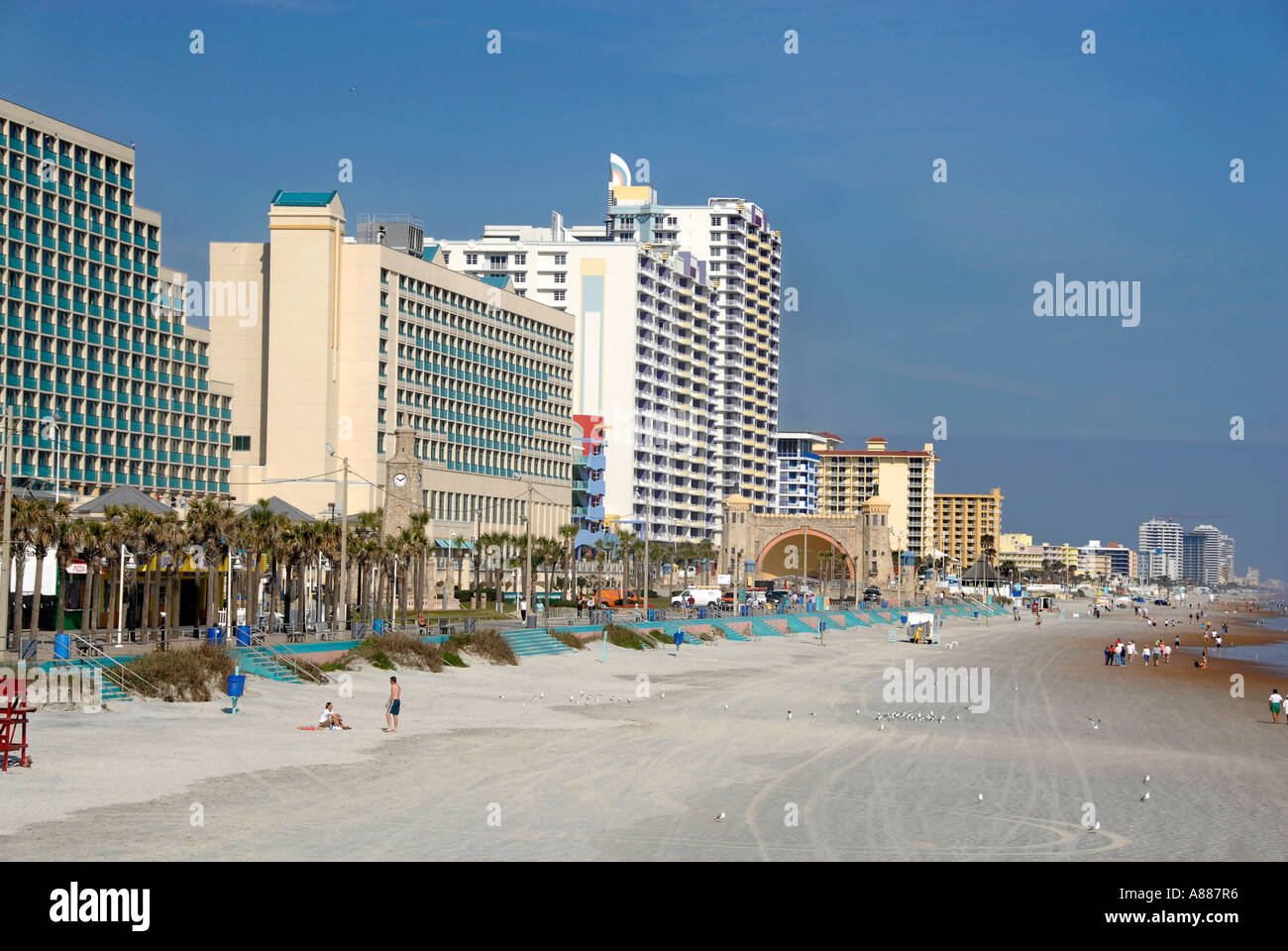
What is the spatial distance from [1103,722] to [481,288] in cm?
9620

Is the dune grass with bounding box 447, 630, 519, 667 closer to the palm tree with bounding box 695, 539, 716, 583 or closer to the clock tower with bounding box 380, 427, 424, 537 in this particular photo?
the clock tower with bounding box 380, 427, 424, 537

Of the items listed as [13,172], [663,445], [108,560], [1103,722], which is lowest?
[1103,722]

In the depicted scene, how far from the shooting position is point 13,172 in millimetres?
88250

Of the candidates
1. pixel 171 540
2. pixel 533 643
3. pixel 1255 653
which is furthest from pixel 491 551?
pixel 1255 653

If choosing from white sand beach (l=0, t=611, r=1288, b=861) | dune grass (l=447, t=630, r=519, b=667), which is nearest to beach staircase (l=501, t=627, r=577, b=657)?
dune grass (l=447, t=630, r=519, b=667)

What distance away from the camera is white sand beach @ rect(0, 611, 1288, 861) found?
22.8m

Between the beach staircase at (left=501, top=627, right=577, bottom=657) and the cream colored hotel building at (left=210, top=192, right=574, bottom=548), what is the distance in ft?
148

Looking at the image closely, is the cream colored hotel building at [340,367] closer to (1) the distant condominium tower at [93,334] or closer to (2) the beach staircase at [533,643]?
(1) the distant condominium tower at [93,334]

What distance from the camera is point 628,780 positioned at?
3012 centimetres

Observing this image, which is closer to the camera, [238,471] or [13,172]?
[13,172]

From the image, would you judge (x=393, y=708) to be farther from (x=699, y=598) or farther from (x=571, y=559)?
(x=571, y=559)

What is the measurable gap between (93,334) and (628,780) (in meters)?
77.8
